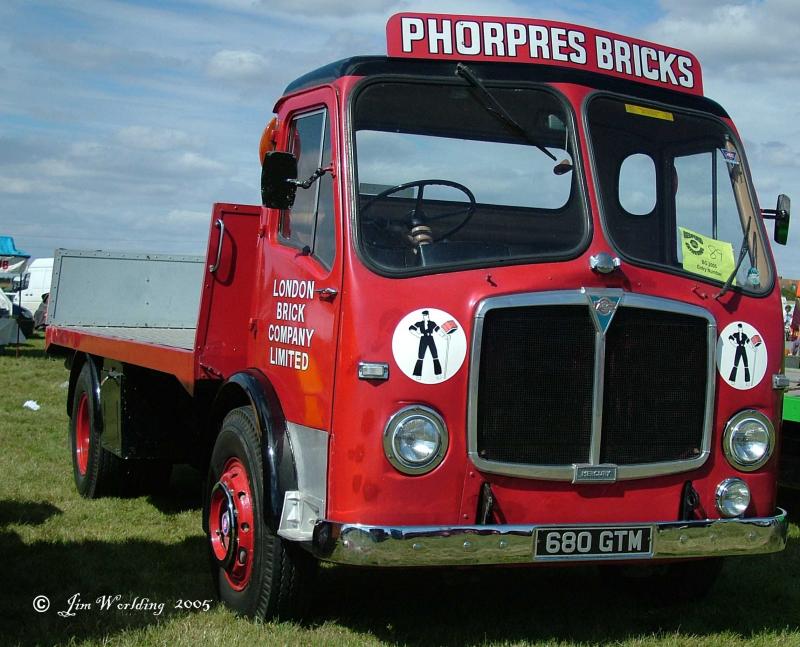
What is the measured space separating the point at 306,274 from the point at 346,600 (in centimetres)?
165

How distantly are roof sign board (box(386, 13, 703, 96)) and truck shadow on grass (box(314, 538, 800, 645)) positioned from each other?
2210 mm

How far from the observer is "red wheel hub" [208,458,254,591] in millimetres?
4840

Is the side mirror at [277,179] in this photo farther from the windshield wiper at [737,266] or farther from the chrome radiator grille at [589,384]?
the windshield wiper at [737,266]

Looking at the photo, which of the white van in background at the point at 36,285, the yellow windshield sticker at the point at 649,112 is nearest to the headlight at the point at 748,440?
the yellow windshield sticker at the point at 649,112

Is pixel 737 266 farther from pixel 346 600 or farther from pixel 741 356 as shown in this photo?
pixel 346 600

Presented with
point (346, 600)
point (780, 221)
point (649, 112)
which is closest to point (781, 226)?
point (780, 221)

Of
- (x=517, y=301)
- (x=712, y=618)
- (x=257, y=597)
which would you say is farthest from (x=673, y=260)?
(x=257, y=597)

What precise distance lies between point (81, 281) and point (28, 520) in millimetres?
1880

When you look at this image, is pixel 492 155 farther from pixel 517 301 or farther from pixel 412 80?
pixel 517 301

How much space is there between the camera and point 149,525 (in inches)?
274

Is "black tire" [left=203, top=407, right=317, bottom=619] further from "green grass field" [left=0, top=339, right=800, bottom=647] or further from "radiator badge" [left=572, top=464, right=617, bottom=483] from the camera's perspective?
"radiator badge" [left=572, top=464, right=617, bottom=483]

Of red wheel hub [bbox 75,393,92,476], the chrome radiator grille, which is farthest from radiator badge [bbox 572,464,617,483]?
red wheel hub [bbox 75,393,92,476]

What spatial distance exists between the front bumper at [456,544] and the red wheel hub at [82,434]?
14.1 ft

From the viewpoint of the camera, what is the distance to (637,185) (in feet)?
16.9
